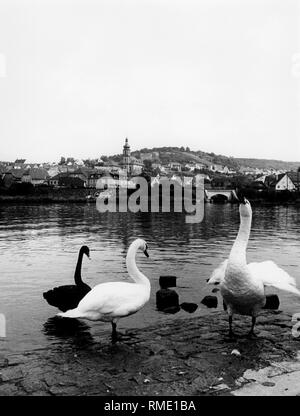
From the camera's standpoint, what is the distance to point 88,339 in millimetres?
10352

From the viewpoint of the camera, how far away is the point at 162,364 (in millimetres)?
8430

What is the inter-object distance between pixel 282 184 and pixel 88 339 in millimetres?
143301

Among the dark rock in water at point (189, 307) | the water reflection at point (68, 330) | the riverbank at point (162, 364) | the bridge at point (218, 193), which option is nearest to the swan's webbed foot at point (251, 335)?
the riverbank at point (162, 364)

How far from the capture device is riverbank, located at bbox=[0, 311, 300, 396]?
24.3 ft

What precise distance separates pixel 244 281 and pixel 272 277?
99 centimetres

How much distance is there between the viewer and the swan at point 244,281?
9290 millimetres

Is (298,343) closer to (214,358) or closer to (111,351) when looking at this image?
(214,358)

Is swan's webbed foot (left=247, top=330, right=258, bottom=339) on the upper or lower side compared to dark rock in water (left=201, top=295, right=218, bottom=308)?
upper

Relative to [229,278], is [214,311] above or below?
below

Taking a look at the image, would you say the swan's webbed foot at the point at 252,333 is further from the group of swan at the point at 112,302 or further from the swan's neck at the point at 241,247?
the group of swan at the point at 112,302

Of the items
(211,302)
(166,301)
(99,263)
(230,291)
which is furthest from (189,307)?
(99,263)

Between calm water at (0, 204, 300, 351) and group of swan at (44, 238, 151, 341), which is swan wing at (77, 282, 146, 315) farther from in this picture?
calm water at (0, 204, 300, 351)

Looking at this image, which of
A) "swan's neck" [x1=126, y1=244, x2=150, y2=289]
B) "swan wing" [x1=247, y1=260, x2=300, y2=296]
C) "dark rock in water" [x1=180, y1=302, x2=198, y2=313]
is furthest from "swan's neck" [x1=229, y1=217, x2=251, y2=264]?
"dark rock in water" [x1=180, y1=302, x2=198, y2=313]
